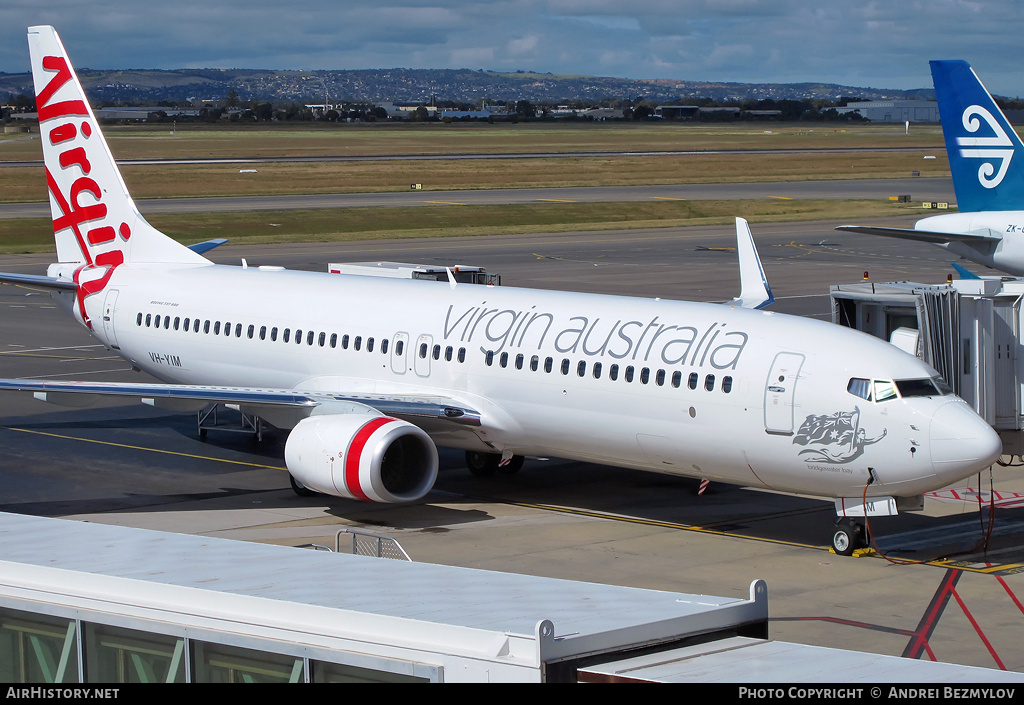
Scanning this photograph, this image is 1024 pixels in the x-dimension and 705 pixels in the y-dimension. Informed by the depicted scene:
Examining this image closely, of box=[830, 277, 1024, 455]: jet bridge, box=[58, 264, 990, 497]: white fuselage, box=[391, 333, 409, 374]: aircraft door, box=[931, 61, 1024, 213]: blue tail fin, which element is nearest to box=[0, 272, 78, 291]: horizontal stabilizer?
box=[58, 264, 990, 497]: white fuselage

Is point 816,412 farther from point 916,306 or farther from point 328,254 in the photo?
Result: point 328,254

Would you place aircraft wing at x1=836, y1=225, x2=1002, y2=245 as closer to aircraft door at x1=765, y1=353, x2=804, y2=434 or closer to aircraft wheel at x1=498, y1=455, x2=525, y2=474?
aircraft wheel at x1=498, y1=455, x2=525, y2=474

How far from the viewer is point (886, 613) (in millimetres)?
18125

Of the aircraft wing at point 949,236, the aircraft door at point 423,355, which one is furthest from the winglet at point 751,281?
the aircraft door at point 423,355

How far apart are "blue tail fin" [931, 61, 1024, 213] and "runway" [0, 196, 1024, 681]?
1033 centimetres

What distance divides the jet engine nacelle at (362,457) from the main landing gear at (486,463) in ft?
12.5

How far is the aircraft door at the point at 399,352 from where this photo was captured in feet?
85.0

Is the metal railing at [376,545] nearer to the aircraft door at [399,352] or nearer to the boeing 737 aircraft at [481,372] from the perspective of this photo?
the boeing 737 aircraft at [481,372]

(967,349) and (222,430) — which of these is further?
(222,430)

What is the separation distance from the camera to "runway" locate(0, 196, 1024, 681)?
1825 centimetres

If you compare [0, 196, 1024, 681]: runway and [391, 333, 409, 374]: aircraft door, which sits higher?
[391, 333, 409, 374]: aircraft door
